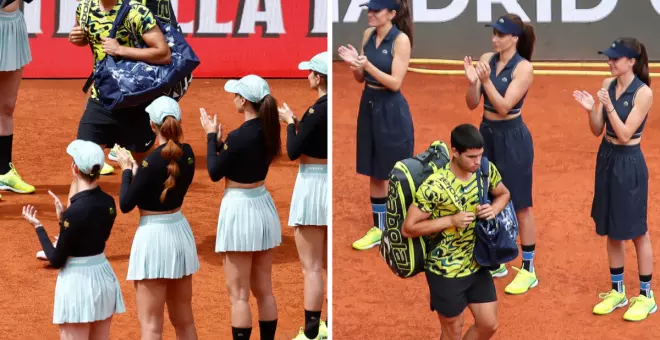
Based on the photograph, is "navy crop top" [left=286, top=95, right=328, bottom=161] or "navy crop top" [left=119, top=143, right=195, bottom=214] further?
"navy crop top" [left=286, top=95, right=328, bottom=161]

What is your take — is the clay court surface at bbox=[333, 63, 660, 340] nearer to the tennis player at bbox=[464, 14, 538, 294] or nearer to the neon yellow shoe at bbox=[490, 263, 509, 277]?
the neon yellow shoe at bbox=[490, 263, 509, 277]

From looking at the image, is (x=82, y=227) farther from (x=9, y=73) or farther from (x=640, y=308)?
(x=9, y=73)

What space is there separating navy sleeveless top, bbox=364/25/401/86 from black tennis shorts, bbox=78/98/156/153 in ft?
5.34

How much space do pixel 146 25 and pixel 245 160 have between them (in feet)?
5.37

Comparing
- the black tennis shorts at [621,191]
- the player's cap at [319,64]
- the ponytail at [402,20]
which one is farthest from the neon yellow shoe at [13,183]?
the black tennis shorts at [621,191]

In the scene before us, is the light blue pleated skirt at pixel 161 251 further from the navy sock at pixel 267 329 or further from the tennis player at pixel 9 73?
the tennis player at pixel 9 73

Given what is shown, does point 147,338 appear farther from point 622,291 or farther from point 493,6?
point 493,6

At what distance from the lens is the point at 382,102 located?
805 cm

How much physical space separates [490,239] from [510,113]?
1676 millimetres

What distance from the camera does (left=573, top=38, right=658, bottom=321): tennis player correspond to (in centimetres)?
712

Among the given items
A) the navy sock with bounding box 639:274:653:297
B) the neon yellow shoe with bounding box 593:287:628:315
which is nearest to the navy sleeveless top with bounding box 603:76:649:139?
the navy sock with bounding box 639:274:653:297

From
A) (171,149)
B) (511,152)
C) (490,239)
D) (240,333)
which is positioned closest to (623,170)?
(511,152)

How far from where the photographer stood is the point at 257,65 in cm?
1396

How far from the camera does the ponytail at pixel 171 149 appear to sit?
6.52 metres
